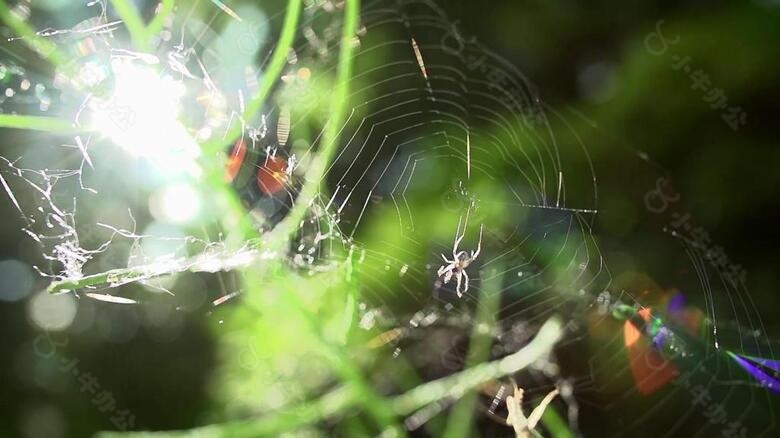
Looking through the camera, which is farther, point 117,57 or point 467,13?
point 467,13

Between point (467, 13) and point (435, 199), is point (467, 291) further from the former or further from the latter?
point (467, 13)

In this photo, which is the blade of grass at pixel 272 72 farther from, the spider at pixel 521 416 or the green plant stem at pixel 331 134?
the spider at pixel 521 416

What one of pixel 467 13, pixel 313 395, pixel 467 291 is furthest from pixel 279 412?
Answer: pixel 467 13

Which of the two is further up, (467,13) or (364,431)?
(467,13)

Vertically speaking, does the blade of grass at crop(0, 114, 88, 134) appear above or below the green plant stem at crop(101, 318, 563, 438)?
above

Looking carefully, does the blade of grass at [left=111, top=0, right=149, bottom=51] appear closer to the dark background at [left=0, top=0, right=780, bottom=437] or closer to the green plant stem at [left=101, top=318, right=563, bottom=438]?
the dark background at [left=0, top=0, right=780, bottom=437]

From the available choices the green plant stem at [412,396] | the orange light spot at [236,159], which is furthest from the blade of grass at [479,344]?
the orange light spot at [236,159]

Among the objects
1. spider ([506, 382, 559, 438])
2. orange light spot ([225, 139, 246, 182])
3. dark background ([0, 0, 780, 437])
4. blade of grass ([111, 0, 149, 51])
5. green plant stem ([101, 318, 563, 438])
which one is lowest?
green plant stem ([101, 318, 563, 438])

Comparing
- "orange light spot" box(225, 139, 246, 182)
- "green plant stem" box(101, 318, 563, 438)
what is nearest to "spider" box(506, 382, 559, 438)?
"green plant stem" box(101, 318, 563, 438)

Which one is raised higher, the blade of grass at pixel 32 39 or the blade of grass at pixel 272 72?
the blade of grass at pixel 272 72
